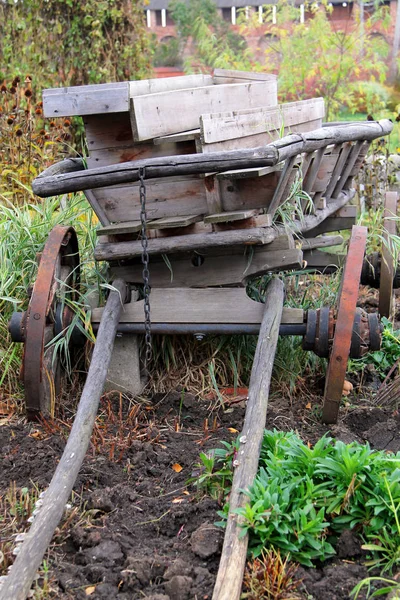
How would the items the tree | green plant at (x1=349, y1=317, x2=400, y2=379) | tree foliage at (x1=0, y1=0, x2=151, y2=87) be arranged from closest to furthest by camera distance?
green plant at (x1=349, y1=317, x2=400, y2=379) → tree foliage at (x1=0, y1=0, x2=151, y2=87) → the tree

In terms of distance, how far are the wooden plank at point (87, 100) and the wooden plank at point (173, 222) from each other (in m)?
0.54

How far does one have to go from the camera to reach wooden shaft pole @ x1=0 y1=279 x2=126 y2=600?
6.86 ft

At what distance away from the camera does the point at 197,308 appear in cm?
366

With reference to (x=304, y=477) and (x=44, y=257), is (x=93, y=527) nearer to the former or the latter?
(x=304, y=477)

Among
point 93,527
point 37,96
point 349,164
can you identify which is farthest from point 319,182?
point 37,96

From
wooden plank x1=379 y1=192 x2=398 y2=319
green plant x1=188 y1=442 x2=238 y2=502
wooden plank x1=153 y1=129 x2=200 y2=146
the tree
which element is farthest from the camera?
the tree

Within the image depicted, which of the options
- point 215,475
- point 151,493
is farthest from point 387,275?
point 151,493

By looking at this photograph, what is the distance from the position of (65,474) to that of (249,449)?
66 centimetres

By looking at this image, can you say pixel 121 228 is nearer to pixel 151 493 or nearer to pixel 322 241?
pixel 151 493

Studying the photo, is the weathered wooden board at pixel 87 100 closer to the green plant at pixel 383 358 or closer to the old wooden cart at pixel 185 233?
the old wooden cart at pixel 185 233

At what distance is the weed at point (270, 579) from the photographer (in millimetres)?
2127

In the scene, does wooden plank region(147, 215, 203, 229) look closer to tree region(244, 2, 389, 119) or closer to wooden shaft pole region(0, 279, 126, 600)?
wooden shaft pole region(0, 279, 126, 600)

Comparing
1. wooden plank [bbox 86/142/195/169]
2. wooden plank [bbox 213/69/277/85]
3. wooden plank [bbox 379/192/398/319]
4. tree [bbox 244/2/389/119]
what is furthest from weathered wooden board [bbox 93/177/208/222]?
tree [bbox 244/2/389/119]

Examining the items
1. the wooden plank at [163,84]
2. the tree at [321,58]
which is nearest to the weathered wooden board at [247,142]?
the wooden plank at [163,84]
